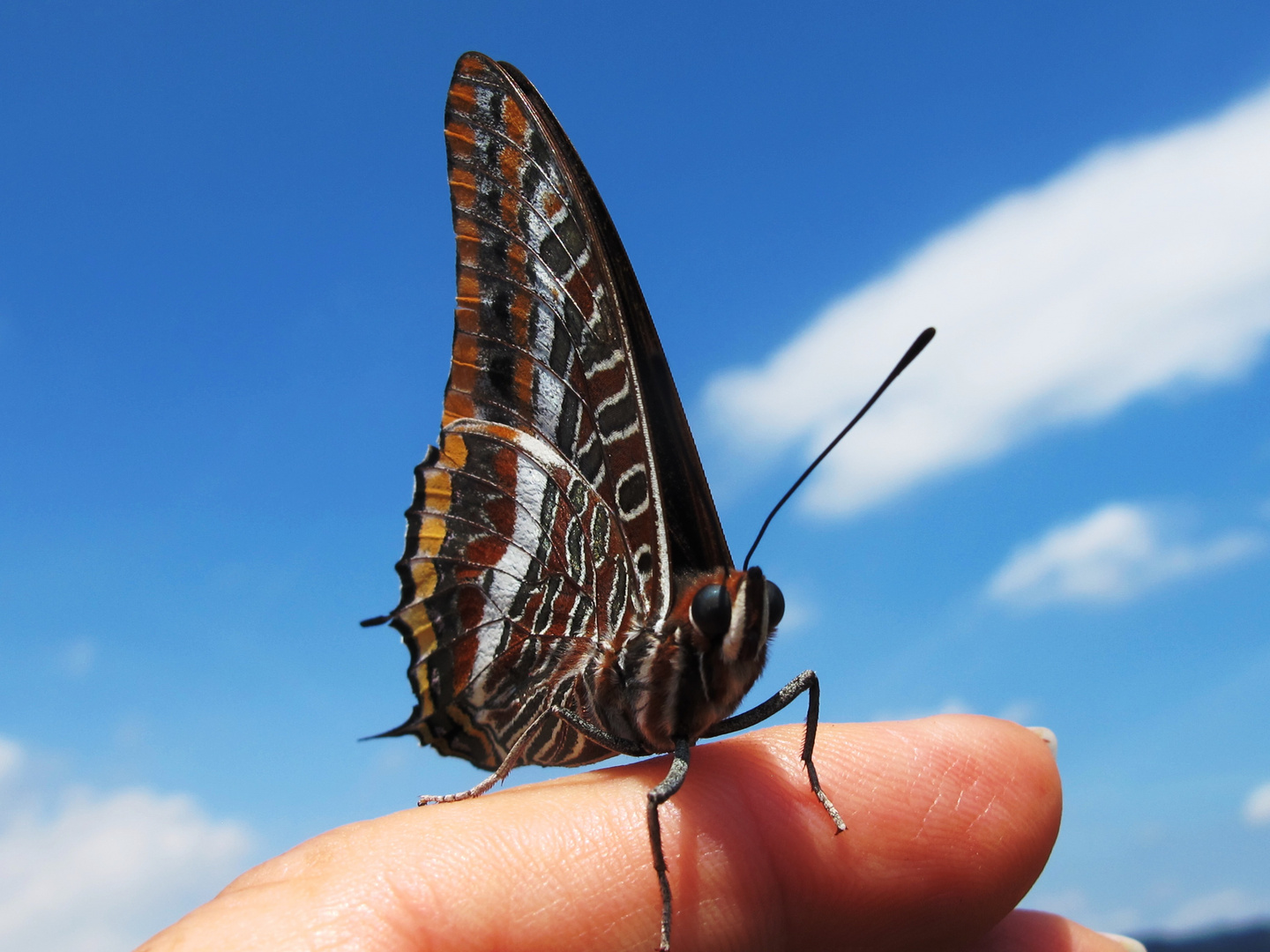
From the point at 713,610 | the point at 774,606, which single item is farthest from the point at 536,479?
the point at 774,606

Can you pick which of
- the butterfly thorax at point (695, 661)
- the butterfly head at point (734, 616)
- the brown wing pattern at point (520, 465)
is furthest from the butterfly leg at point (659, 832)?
the brown wing pattern at point (520, 465)

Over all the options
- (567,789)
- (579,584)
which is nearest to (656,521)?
(579,584)

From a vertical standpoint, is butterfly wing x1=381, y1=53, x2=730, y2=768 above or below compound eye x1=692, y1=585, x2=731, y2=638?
above

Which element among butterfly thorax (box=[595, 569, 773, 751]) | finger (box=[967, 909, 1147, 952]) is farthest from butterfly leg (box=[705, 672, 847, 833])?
finger (box=[967, 909, 1147, 952])

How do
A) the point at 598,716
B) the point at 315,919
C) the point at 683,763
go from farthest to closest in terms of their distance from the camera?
the point at 598,716
the point at 683,763
the point at 315,919

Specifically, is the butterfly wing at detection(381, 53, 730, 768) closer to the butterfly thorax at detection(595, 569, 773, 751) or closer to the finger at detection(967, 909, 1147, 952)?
the butterfly thorax at detection(595, 569, 773, 751)

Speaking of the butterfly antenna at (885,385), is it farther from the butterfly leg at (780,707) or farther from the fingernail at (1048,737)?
the fingernail at (1048,737)

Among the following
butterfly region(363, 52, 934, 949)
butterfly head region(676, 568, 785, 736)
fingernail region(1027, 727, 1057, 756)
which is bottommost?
fingernail region(1027, 727, 1057, 756)

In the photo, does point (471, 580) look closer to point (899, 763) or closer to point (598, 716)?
point (598, 716)
